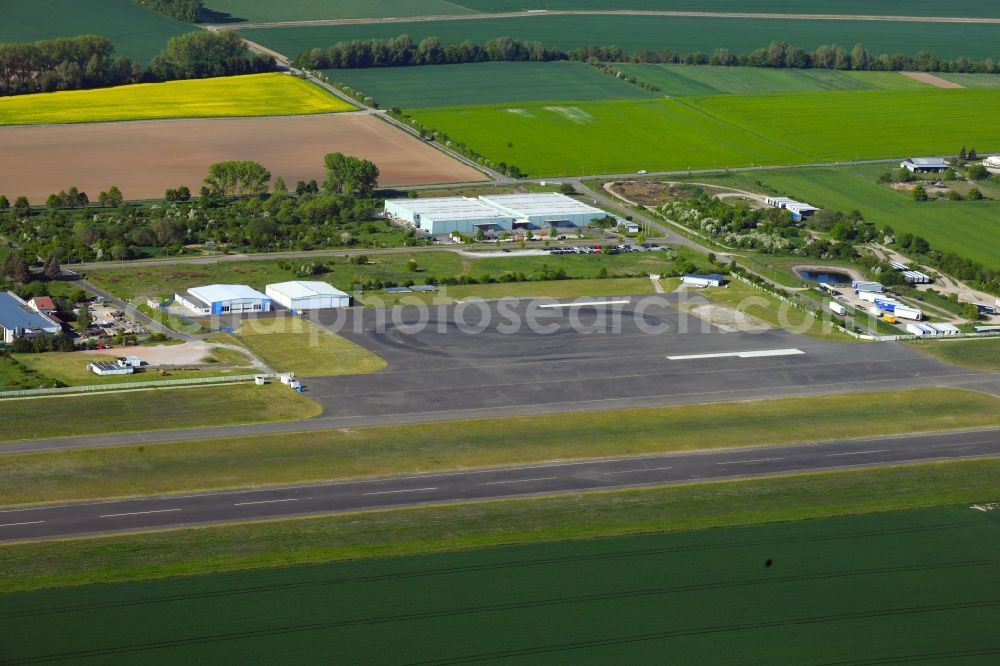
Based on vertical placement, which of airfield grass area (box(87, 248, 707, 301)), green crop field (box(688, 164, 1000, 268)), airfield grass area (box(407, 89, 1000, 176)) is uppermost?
airfield grass area (box(407, 89, 1000, 176))

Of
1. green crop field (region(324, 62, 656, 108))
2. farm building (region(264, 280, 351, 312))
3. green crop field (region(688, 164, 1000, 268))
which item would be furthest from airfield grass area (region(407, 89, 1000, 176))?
farm building (region(264, 280, 351, 312))

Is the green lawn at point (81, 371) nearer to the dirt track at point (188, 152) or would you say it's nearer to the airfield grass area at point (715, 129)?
the dirt track at point (188, 152)

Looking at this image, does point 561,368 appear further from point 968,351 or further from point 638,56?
point 638,56

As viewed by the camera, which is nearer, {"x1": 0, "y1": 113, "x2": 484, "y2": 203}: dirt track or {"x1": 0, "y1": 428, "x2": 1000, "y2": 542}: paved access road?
{"x1": 0, "y1": 428, "x2": 1000, "y2": 542}: paved access road

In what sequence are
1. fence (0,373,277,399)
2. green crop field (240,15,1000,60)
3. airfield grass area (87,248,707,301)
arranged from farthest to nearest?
green crop field (240,15,1000,60) < airfield grass area (87,248,707,301) < fence (0,373,277,399)

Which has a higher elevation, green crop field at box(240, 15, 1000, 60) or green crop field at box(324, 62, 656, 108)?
green crop field at box(240, 15, 1000, 60)

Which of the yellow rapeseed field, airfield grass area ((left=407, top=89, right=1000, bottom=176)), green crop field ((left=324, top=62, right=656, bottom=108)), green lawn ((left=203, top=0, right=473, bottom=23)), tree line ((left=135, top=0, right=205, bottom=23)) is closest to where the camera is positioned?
airfield grass area ((left=407, top=89, right=1000, bottom=176))

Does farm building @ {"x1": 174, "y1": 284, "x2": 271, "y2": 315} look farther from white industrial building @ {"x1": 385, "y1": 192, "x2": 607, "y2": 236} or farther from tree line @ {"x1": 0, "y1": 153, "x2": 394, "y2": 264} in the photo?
white industrial building @ {"x1": 385, "y1": 192, "x2": 607, "y2": 236}

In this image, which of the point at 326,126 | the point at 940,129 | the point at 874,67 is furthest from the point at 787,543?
the point at 874,67
